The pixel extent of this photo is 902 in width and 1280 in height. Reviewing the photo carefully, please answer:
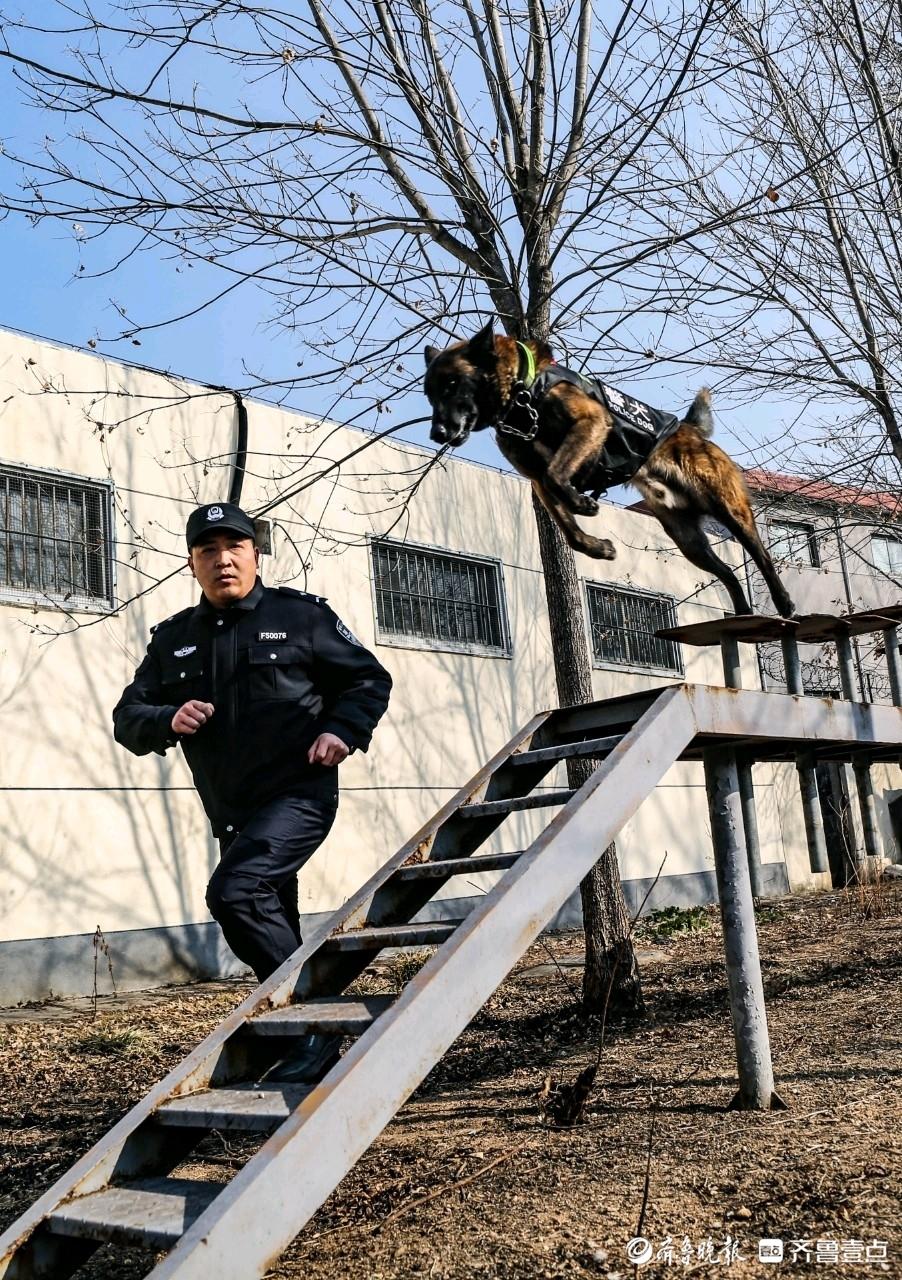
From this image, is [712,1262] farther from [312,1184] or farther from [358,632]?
[358,632]

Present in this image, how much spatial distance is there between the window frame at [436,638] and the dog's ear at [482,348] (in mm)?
5869

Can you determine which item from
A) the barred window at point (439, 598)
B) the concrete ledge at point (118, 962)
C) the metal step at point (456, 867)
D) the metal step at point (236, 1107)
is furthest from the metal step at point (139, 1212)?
the barred window at point (439, 598)

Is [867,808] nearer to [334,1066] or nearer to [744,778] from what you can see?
[744,778]

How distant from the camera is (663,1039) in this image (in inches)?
233

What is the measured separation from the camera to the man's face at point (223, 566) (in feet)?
13.1

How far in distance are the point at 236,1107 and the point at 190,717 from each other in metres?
1.36

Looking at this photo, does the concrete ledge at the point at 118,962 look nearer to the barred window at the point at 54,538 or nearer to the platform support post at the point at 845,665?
the barred window at the point at 54,538

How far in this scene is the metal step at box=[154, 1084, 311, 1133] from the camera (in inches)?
106

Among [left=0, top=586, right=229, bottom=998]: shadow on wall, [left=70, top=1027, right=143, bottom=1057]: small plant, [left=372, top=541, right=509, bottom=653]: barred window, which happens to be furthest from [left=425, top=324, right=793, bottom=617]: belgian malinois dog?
[left=372, top=541, right=509, bottom=653]: barred window

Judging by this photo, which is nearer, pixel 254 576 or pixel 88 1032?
pixel 254 576

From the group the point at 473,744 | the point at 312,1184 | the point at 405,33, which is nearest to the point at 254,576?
the point at 312,1184

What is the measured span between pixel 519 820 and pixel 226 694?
881cm

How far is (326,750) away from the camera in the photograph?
3756mm

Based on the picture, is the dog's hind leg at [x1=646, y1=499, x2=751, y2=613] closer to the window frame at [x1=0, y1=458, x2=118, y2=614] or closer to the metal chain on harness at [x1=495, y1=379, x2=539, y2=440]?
the metal chain on harness at [x1=495, y1=379, x2=539, y2=440]
